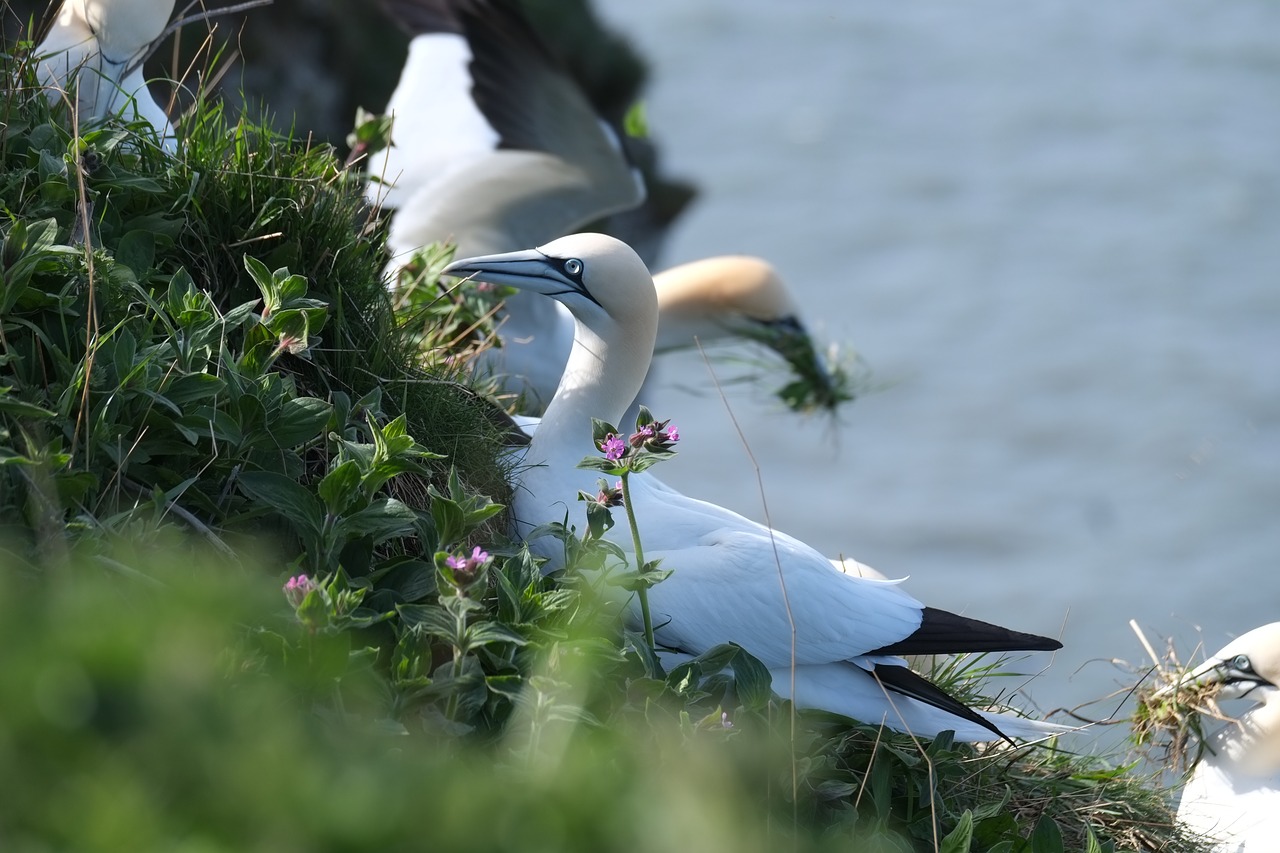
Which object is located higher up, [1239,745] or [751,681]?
[751,681]

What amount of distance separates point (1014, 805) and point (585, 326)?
1.48 metres

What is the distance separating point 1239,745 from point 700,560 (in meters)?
1.85

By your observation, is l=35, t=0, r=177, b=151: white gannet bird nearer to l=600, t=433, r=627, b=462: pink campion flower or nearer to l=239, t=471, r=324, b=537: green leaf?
l=239, t=471, r=324, b=537: green leaf

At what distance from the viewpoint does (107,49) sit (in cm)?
345

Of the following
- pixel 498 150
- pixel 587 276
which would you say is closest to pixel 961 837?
pixel 587 276

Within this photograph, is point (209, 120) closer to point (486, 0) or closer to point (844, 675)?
point (844, 675)

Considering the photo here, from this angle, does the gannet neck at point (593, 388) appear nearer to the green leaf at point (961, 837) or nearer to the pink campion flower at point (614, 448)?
the pink campion flower at point (614, 448)

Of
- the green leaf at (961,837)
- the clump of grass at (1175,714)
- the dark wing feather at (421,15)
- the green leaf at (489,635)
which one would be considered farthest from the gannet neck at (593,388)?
the dark wing feather at (421,15)

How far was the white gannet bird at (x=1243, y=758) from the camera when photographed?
375cm

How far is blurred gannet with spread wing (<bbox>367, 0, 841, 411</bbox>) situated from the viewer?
5797 millimetres

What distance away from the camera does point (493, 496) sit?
3.14 metres

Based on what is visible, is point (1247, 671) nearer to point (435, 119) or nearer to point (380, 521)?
point (380, 521)

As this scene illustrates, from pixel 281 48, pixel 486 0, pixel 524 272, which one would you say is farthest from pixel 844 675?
pixel 281 48

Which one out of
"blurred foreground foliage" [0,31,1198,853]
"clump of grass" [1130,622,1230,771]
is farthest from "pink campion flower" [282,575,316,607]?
"clump of grass" [1130,622,1230,771]
